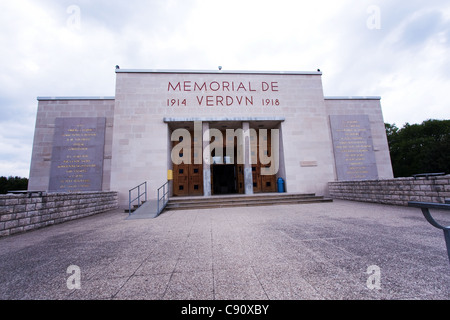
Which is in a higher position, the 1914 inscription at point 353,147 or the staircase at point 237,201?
the 1914 inscription at point 353,147

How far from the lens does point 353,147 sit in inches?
489

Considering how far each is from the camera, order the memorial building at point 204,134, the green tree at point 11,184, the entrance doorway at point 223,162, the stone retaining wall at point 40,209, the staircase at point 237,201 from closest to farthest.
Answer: the stone retaining wall at point 40,209 → the staircase at point 237,201 → the memorial building at point 204,134 → the entrance doorway at point 223,162 → the green tree at point 11,184

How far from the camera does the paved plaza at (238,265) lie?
1729 mm

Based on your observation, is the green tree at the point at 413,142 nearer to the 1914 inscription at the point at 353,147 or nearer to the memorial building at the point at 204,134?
the 1914 inscription at the point at 353,147

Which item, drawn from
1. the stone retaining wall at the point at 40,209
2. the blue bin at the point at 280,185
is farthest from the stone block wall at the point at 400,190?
the stone retaining wall at the point at 40,209

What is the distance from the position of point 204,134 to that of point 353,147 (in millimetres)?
10191

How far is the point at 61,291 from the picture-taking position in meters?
1.85

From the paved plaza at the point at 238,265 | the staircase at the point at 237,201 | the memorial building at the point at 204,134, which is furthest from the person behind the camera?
the memorial building at the point at 204,134

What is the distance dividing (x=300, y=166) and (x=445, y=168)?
21226 millimetres

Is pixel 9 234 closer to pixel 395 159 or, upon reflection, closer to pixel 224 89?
pixel 224 89

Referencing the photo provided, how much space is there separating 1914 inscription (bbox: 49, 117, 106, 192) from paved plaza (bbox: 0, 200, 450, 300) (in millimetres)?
7861

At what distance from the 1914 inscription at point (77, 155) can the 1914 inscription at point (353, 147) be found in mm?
15340

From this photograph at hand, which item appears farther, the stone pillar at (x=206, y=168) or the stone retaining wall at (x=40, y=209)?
the stone pillar at (x=206, y=168)

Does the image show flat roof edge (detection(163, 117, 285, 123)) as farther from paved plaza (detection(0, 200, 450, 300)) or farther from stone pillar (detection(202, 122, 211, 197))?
paved plaza (detection(0, 200, 450, 300))
